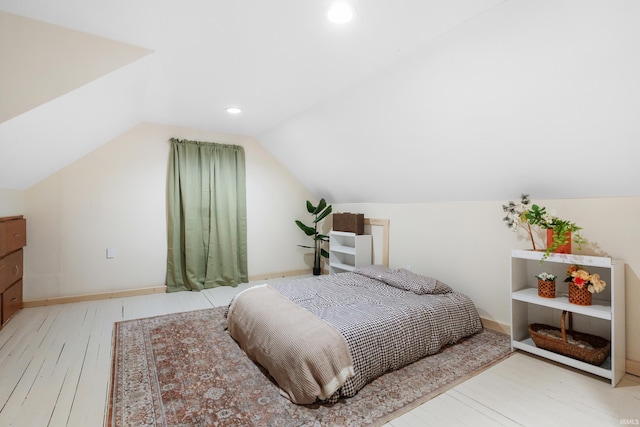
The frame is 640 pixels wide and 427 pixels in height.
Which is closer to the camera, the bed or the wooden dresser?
the bed

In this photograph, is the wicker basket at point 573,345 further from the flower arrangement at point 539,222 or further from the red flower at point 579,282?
the flower arrangement at point 539,222

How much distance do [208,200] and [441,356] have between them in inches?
131

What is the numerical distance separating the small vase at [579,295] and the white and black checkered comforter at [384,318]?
2.42 ft

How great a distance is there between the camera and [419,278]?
2.94 metres

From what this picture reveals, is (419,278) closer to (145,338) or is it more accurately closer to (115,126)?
(145,338)

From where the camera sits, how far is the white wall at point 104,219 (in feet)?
11.2

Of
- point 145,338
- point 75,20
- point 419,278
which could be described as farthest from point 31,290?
point 419,278

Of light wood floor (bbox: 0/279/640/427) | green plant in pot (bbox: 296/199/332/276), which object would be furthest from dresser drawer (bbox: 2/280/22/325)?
green plant in pot (bbox: 296/199/332/276)

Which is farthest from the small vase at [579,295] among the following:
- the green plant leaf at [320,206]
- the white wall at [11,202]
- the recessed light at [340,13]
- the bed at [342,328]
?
the white wall at [11,202]

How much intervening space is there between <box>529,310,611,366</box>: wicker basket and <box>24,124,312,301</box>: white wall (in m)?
4.03

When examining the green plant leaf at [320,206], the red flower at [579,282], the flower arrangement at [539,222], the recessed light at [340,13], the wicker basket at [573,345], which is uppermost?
the recessed light at [340,13]

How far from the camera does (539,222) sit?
2254 mm

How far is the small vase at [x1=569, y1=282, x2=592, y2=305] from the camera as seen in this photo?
2.02 m

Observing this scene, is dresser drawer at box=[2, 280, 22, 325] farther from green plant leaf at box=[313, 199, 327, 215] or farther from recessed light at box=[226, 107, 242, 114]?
green plant leaf at box=[313, 199, 327, 215]
